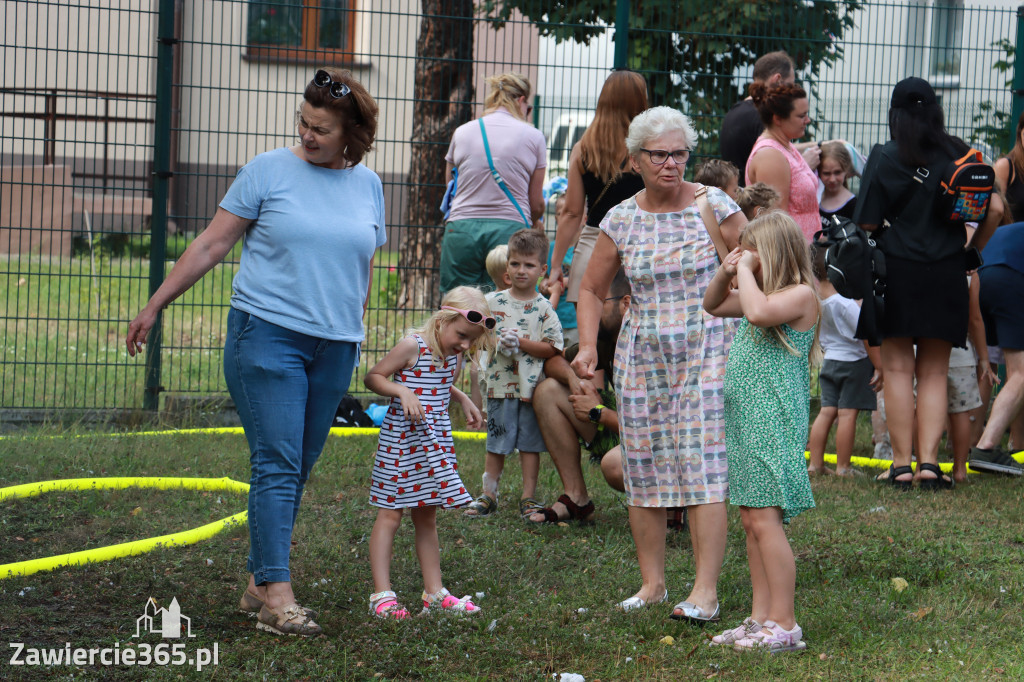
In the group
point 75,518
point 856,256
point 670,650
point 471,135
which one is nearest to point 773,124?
point 856,256

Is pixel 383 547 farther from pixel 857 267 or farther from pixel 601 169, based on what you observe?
pixel 857 267

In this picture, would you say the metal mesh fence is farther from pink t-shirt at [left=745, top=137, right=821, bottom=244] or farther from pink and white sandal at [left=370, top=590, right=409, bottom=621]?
pink and white sandal at [left=370, top=590, right=409, bottom=621]

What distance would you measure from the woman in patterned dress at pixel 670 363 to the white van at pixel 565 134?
12.9ft

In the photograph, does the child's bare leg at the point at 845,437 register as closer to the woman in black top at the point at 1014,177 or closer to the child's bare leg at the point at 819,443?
the child's bare leg at the point at 819,443

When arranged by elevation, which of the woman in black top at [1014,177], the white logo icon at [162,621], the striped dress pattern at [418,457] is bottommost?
the white logo icon at [162,621]

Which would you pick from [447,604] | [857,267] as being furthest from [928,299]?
[447,604]

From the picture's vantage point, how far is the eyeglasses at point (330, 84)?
13.1ft

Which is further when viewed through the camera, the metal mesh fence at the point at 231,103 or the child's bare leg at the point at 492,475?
the metal mesh fence at the point at 231,103

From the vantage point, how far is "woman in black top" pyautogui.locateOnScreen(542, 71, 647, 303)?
18.3 ft

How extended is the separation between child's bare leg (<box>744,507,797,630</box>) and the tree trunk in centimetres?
478

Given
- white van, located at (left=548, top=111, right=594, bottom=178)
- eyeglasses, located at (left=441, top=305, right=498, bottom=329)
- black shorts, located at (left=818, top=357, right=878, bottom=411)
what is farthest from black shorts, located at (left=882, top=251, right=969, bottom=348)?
eyeglasses, located at (left=441, top=305, right=498, bottom=329)

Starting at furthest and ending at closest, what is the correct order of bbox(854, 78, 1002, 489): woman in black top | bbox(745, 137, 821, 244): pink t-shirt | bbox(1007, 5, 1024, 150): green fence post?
bbox(1007, 5, 1024, 150): green fence post
bbox(745, 137, 821, 244): pink t-shirt
bbox(854, 78, 1002, 489): woman in black top

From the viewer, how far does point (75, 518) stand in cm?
552

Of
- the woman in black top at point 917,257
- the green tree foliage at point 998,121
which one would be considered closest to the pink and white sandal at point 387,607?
the woman in black top at point 917,257
